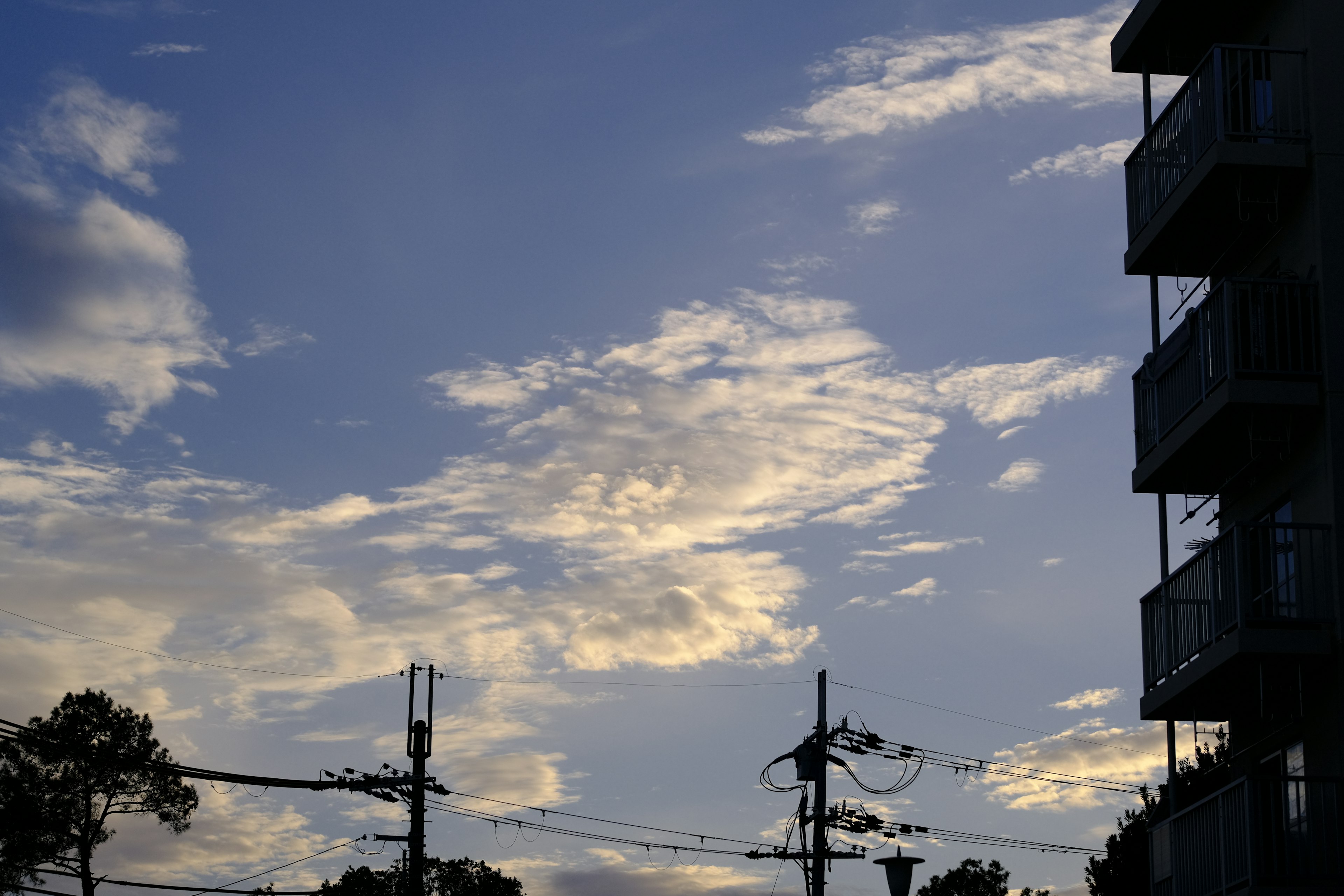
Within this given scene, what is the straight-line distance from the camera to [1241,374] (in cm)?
2230

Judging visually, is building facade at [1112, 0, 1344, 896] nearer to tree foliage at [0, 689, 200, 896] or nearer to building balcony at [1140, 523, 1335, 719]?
building balcony at [1140, 523, 1335, 719]

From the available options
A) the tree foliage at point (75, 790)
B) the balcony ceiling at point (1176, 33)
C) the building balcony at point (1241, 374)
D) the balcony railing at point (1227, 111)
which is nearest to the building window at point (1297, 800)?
the building balcony at point (1241, 374)

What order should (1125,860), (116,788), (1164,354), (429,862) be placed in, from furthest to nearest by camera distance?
(429,862) < (116,788) < (1125,860) < (1164,354)

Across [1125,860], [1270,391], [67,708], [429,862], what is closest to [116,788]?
[67,708]

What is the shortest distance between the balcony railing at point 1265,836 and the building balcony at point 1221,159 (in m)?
8.42

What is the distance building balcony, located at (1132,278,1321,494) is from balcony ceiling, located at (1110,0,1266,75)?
15.5 ft

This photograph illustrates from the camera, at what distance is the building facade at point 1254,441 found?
20953mm

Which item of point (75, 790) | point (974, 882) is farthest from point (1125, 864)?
point (75, 790)

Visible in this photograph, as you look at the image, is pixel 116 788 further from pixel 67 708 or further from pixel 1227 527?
pixel 1227 527

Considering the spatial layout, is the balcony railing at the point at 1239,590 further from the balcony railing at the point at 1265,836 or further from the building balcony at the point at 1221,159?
the building balcony at the point at 1221,159

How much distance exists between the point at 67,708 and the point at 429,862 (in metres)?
19.3

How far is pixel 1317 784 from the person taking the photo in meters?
20.5

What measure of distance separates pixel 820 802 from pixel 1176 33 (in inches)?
822

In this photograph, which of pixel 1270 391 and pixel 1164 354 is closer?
pixel 1270 391
